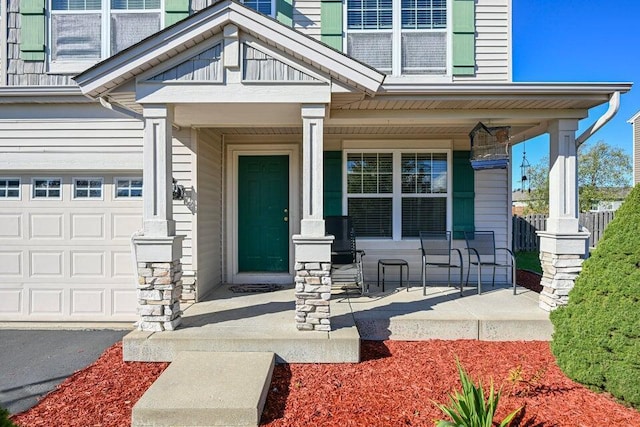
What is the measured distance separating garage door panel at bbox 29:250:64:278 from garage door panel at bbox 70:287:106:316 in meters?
0.34

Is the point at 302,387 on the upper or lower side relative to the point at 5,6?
lower

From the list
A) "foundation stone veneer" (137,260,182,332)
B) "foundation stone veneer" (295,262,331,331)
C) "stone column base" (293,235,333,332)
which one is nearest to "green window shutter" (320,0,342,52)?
"stone column base" (293,235,333,332)

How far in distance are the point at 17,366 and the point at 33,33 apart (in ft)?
14.8

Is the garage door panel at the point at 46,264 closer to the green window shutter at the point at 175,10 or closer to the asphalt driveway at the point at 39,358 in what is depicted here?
the asphalt driveway at the point at 39,358

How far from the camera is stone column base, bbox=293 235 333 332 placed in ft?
12.0

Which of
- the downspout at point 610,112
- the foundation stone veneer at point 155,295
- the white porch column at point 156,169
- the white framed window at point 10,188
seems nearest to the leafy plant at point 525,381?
the downspout at point 610,112

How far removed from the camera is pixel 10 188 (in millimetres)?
5004

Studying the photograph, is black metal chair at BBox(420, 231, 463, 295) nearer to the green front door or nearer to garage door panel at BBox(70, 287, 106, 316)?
the green front door

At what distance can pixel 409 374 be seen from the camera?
3.38 meters

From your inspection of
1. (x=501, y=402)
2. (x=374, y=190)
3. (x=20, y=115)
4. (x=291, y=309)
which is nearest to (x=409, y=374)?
(x=501, y=402)

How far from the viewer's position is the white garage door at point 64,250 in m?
4.98

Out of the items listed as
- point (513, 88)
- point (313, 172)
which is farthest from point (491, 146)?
point (313, 172)

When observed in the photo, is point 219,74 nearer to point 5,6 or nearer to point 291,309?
point 291,309

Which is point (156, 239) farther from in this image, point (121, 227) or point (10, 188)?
point (10, 188)
